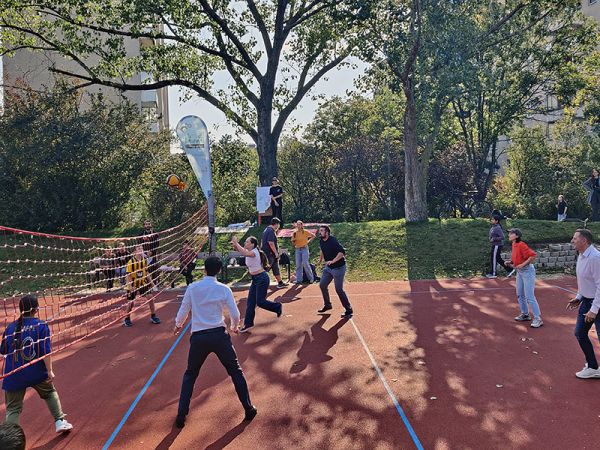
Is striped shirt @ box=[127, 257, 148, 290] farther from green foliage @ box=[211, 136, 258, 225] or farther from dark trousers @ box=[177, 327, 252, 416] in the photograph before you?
green foliage @ box=[211, 136, 258, 225]

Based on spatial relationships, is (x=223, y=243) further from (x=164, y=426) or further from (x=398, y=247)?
(x=164, y=426)

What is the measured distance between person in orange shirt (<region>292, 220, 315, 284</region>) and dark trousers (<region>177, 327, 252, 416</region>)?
7.66m

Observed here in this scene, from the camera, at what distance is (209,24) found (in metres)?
21.8

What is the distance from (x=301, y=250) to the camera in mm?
14250

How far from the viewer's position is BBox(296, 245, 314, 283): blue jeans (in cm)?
1430

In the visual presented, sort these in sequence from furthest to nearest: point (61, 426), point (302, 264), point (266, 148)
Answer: point (266, 148) < point (302, 264) < point (61, 426)

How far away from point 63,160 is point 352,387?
60.2 feet

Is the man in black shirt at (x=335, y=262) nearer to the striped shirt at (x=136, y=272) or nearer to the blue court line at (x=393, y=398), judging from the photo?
the blue court line at (x=393, y=398)

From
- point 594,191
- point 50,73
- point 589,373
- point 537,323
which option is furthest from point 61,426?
point 50,73

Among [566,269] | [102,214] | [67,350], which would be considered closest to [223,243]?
[102,214]

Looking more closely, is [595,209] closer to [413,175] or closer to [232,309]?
[413,175]

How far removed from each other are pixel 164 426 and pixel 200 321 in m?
1.46

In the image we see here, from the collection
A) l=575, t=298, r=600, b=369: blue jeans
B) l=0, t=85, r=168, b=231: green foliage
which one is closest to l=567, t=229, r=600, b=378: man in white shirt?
l=575, t=298, r=600, b=369: blue jeans

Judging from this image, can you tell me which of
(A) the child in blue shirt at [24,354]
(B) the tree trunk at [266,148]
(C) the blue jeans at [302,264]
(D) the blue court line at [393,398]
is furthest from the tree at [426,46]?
(A) the child in blue shirt at [24,354]
